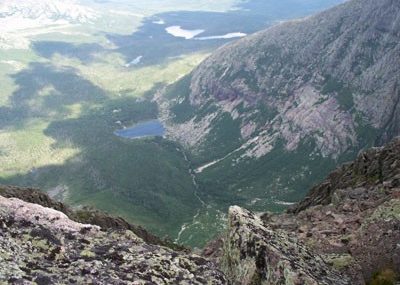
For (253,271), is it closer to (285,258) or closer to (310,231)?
(285,258)

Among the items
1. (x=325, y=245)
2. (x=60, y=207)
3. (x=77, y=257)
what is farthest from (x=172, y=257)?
(x=60, y=207)

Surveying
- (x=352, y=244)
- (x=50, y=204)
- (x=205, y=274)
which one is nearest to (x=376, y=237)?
(x=352, y=244)

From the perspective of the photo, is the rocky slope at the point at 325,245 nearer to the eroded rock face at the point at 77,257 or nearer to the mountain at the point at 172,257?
the mountain at the point at 172,257

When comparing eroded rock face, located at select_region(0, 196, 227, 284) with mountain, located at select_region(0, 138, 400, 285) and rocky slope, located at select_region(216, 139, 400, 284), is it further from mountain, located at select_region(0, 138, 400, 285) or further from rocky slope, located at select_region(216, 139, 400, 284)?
rocky slope, located at select_region(216, 139, 400, 284)

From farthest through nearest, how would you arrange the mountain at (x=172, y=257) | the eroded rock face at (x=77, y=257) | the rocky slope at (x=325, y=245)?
the rocky slope at (x=325, y=245) → the mountain at (x=172, y=257) → the eroded rock face at (x=77, y=257)

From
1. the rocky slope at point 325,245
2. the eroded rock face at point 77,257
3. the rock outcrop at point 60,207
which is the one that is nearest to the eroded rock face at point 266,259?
the rocky slope at point 325,245

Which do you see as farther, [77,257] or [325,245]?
[325,245]

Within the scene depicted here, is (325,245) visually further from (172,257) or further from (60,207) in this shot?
(60,207)

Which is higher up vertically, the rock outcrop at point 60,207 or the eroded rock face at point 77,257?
the eroded rock face at point 77,257
